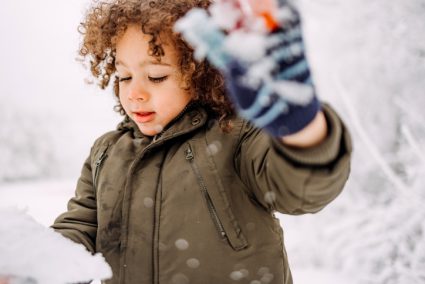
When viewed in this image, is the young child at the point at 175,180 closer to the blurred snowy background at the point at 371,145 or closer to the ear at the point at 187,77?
the ear at the point at 187,77

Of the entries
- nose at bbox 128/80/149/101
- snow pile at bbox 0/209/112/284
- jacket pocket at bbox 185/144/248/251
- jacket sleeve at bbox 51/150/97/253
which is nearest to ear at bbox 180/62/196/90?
nose at bbox 128/80/149/101

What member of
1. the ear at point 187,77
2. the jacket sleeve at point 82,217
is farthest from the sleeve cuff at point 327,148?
the jacket sleeve at point 82,217

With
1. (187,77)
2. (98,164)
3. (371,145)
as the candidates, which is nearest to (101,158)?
(98,164)

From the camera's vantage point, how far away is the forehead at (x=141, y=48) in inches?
58.6

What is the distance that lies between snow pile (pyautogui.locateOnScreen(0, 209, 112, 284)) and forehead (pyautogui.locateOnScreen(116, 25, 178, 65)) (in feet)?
2.15

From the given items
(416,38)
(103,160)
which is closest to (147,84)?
(103,160)

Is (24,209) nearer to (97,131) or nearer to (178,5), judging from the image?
(178,5)

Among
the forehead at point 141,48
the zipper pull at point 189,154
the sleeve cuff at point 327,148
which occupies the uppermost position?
the forehead at point 141,48

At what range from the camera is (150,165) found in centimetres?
153

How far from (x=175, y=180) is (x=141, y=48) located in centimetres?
48

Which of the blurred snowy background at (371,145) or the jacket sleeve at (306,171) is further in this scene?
the blurred snowy background at (371,145)

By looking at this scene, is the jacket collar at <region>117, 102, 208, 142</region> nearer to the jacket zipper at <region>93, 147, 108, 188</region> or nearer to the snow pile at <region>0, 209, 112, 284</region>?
the jacket zipper at <region>93, 147, 108, 188</region>

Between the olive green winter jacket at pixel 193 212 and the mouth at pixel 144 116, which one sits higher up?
the mouth at pixel 144 116

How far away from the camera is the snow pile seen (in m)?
1.07
